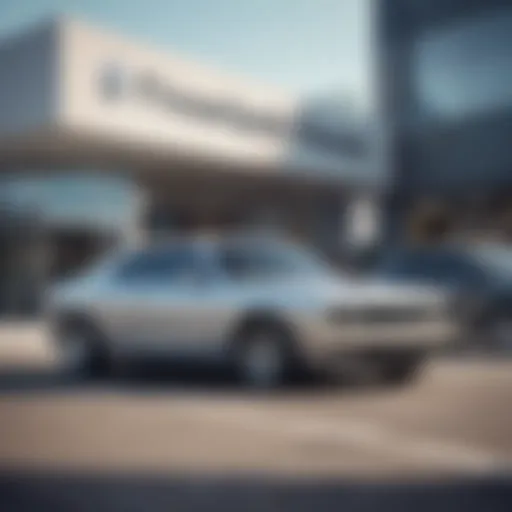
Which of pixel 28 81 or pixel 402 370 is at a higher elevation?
pixel 28 81

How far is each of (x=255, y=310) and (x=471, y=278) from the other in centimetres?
150

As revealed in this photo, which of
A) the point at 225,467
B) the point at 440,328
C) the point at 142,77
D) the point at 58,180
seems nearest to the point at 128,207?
the point at 58,180

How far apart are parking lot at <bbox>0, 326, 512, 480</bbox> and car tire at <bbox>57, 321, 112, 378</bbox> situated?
0.54 ft

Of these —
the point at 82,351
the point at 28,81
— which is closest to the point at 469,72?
the point at 28,81

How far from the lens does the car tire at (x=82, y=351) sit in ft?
19.1

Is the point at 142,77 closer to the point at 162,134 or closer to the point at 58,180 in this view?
the point at 162,134

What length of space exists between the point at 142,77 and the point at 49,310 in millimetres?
2358

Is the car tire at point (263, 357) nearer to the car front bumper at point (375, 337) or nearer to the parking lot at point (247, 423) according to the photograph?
the parking lot at point (247, 423)

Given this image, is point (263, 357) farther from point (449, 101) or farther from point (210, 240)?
point (449, 101)

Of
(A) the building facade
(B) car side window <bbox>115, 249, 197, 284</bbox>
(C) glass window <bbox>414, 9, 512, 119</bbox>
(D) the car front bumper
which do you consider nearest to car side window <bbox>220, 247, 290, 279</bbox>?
(B) car side window <bbox>115, 249, 197, 284</bbox>

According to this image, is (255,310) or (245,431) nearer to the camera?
(245,431)

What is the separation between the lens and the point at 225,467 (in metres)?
3.47

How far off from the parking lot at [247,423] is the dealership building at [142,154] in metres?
0.97

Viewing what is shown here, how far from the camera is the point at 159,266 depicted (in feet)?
17.0
